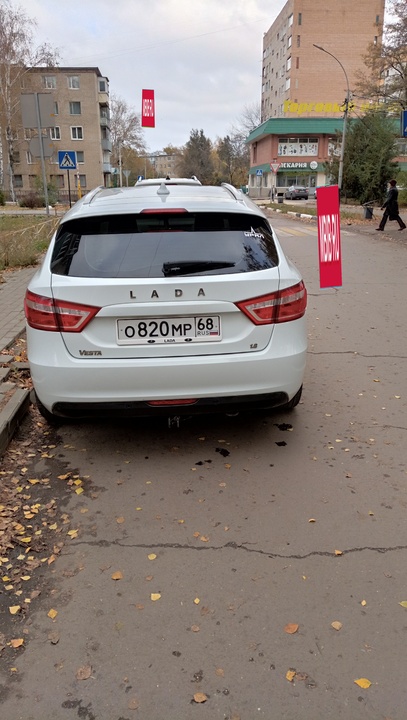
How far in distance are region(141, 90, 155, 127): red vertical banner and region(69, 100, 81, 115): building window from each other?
53.5 meters

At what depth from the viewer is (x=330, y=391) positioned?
5129mm

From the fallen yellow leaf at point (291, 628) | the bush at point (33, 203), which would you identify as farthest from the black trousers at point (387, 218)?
the bush at point (33, 203)

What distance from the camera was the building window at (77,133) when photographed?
2945 inches

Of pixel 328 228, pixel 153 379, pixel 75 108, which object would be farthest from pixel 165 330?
pixel 75 108

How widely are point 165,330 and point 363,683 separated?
6.91 feet

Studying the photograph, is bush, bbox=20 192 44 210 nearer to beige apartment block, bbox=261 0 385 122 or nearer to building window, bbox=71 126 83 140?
building window, bbox=71 126 83 140

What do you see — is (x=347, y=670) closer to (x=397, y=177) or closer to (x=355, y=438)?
(x=355, y=438)

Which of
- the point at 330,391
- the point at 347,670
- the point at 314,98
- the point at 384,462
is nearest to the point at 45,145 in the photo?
the point at 330,391

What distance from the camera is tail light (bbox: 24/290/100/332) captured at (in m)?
3.41

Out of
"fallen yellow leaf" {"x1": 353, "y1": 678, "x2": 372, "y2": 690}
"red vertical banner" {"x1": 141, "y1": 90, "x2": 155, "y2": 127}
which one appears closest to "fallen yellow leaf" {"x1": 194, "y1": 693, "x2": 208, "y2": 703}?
"fallen yellow leaf" {"x1": 353, "y1": 678, "x2": 372, "y2": 690}

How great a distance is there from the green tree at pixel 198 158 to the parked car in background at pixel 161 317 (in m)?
104

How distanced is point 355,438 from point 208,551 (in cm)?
175

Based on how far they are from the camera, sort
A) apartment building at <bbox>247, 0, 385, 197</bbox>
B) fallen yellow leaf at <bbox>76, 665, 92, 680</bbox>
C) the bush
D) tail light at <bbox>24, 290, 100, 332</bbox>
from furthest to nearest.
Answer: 1. apartment building at <bbox>247, 0, 385, 197</bbox>
2. the bush
3. tail light at <bbox>24, 290, 100, 332</bbox>
4. fallen yellow leaf at <bbox>76, 665, 92, 680</bbox>

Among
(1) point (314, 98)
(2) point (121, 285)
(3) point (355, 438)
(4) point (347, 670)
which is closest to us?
(4) point (347, 670)
